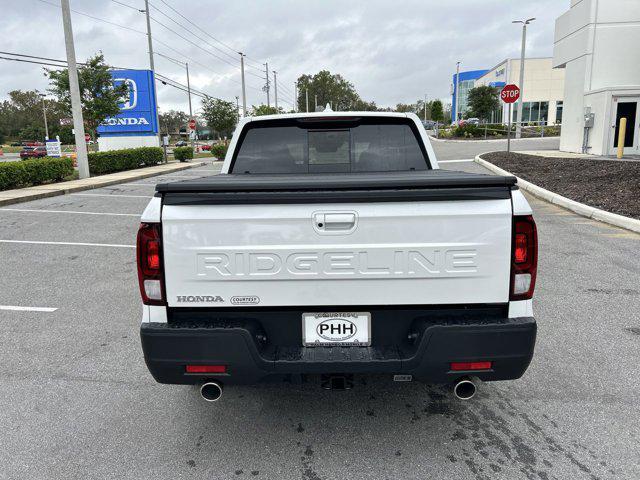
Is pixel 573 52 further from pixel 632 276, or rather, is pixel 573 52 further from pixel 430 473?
pixel 430 473

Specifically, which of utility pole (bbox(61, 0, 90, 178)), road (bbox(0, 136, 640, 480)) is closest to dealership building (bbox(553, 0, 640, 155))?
road (bbox(0, 136, 640, 480))

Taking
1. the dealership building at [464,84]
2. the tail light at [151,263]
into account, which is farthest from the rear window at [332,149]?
the dealership building at [464,84]

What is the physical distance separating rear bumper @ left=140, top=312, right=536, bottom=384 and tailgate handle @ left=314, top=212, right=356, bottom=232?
25.6 inches

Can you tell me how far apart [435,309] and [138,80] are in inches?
1435

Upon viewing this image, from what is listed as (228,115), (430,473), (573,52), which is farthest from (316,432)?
(228,115)

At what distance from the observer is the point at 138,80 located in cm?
3469

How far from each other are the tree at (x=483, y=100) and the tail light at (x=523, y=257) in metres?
63.5

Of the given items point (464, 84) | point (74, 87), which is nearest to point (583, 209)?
point (74, 87)

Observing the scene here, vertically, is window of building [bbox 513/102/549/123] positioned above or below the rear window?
above

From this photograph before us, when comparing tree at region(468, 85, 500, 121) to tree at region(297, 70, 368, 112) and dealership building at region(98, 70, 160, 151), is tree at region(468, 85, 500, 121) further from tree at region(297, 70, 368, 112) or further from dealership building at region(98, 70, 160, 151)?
tree at region(297, 70, 368, 112)

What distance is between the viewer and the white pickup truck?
2.54 m

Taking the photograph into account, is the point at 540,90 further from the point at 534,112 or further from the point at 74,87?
the point at 74,87

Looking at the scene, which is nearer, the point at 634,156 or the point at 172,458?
A: the point at 172,458

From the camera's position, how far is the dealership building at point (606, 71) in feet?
69.8
